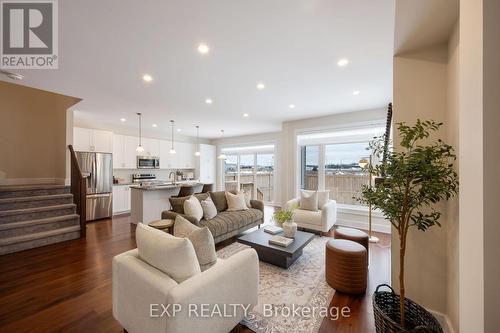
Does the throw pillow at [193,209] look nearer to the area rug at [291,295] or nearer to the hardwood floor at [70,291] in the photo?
the area rug at [291,295]

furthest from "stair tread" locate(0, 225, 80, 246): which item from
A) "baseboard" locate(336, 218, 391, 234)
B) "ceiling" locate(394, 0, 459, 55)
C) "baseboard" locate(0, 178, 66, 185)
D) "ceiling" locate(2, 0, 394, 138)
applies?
"baseboard" locate(336, 218, 391, 234)

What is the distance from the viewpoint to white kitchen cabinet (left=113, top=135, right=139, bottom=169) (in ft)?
19.3

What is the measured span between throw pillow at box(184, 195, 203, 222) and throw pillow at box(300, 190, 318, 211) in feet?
7.33

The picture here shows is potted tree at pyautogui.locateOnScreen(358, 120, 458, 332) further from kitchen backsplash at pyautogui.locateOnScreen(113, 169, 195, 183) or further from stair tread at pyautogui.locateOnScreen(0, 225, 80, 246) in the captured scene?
kitchen backsplash at pyautogui.locateOnScreen(113, 169, 195, 183)

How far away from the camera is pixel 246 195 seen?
4.57 m

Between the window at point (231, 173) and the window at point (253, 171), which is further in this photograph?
the window at point (231, 173)

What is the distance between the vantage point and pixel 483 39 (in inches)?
32.6

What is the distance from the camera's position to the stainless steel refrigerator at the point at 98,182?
497 centimetres

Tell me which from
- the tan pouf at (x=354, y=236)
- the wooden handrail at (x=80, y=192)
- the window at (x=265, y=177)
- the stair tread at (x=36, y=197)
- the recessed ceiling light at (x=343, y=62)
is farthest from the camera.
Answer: the window at (x=265, y=177)

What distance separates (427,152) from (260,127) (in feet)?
17.7

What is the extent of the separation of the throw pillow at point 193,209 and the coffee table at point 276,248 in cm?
89

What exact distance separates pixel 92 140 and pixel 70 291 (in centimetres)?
427

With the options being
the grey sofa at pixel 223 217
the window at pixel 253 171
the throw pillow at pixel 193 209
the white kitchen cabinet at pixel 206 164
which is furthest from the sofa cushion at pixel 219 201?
the white kitchen cabinet at pixel 206 164

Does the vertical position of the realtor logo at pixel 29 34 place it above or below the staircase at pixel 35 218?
above
